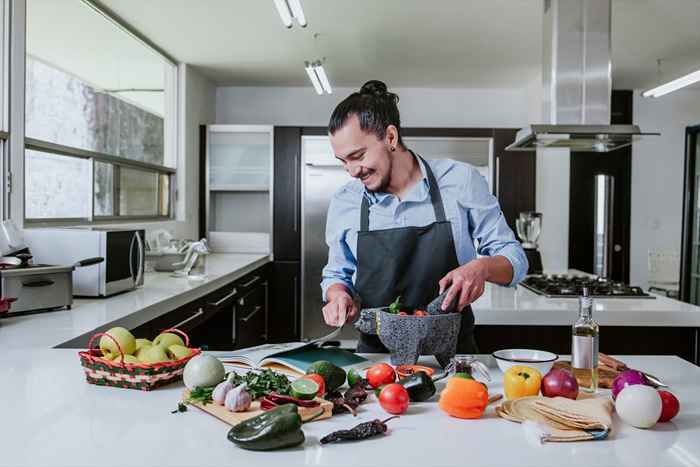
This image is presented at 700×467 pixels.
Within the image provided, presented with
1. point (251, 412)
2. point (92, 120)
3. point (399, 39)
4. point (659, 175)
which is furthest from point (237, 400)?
point (659, 175)

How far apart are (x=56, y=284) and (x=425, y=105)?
4.36 m

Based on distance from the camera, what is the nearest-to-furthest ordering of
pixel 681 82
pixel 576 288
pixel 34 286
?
pixel 34 286 < pixel 576 288 < pixel 681 82

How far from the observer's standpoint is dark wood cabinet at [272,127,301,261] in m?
5.37

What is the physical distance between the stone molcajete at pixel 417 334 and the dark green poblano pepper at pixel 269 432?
44 centimetres

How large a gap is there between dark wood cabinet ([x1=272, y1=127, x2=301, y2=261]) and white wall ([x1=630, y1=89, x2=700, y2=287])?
3.32m

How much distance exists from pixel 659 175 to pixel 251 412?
595 centimetres

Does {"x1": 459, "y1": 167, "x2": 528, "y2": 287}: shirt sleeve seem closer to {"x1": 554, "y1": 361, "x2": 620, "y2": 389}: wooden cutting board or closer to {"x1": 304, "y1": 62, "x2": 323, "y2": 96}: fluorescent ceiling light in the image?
{"x1": 554, "y1": 361, "x2": 620, "y2": 389}: wooden cutting board

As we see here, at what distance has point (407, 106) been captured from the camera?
5.96 meters

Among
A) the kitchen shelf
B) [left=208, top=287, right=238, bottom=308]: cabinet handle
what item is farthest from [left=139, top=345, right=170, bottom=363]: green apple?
the kitchen shelf

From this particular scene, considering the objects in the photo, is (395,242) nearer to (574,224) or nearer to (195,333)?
(195,333)

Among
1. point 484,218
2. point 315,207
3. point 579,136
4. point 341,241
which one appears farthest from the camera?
point 315,207

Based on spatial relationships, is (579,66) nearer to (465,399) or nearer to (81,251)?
(81,251)

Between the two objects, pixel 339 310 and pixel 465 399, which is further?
pixel 339 310

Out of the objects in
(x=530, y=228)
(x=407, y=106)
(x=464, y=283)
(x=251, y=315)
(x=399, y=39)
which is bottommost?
(x=251, y=315)
